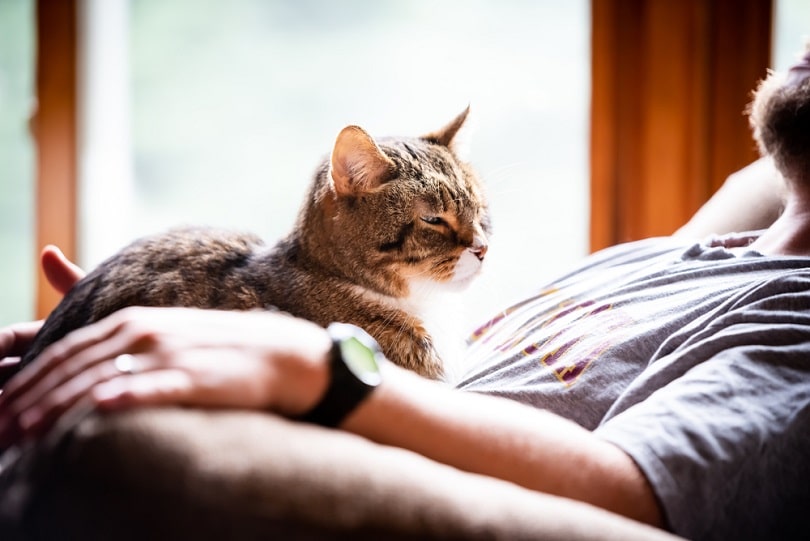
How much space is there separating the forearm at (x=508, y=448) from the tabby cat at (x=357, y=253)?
42cm

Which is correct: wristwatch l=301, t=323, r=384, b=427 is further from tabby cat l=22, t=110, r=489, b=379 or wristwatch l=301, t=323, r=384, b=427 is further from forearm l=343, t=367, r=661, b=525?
tabby cat l=22, t=110, r=489, b=379

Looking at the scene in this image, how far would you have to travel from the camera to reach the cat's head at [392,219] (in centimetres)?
111

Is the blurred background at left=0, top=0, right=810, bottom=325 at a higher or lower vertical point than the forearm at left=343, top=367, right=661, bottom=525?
higher

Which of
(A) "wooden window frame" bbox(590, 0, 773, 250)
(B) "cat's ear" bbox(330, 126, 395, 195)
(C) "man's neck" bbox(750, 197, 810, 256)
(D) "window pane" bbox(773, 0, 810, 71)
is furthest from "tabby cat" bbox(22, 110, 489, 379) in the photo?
(D) "window pane" bbox(773, 0, 810, 71)

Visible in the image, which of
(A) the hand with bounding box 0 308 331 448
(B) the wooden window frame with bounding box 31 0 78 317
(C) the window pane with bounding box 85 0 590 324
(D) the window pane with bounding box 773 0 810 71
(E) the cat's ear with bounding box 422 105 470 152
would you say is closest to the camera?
(A) the hand with bounding box 0 308 331 448

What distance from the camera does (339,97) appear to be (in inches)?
90.4

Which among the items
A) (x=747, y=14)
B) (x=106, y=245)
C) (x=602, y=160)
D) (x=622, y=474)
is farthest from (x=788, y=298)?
(x=106, y=245)

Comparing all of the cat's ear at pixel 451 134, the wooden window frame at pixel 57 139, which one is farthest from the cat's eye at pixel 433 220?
the wooden window frame at pixel 57 139

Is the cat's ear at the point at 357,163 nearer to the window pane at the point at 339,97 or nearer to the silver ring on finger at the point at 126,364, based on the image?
the silver ring on finger at the point at 126,364

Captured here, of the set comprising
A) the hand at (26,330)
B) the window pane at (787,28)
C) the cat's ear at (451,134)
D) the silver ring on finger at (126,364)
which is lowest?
the hand at (26,330)

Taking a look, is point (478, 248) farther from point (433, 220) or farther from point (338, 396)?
point (338, 396)

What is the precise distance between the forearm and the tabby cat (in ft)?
1.37

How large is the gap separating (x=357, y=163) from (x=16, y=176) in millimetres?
1911

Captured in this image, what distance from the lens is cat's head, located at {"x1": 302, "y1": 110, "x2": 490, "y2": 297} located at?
111 centimetres
